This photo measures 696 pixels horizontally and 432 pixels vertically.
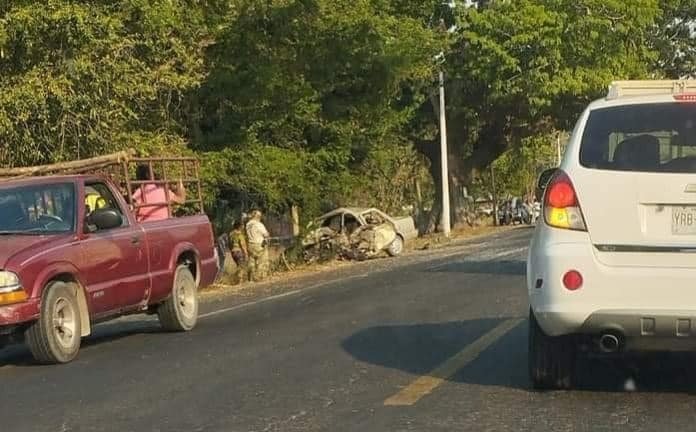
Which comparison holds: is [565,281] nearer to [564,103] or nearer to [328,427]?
[328,427]

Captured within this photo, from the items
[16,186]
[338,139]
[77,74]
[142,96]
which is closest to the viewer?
[16,186]

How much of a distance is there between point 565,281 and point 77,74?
13.1 m

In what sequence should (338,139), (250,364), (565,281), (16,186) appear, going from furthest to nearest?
(338,139)
(16,186)
(250,364)
(565,281)

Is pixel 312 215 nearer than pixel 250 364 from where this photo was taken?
No

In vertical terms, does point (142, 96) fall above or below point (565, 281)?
above

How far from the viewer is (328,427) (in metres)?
6.80

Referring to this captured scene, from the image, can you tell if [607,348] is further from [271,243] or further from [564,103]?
[564,103]

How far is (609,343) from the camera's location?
6848 millimetres

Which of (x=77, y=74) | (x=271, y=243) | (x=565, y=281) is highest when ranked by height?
(x=77, y=74)

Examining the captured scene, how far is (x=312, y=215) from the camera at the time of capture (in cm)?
2678

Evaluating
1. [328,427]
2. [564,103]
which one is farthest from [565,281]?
[564,103]

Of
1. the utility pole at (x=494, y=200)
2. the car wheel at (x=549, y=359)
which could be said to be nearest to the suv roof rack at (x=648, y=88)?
the car wheel at (x=549, y=359)

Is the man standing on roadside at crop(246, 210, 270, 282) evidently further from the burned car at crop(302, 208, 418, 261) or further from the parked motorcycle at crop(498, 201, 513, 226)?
the parked motorcycle at crop(498, 201, 513, 226)

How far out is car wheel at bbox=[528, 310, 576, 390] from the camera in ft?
24.1
